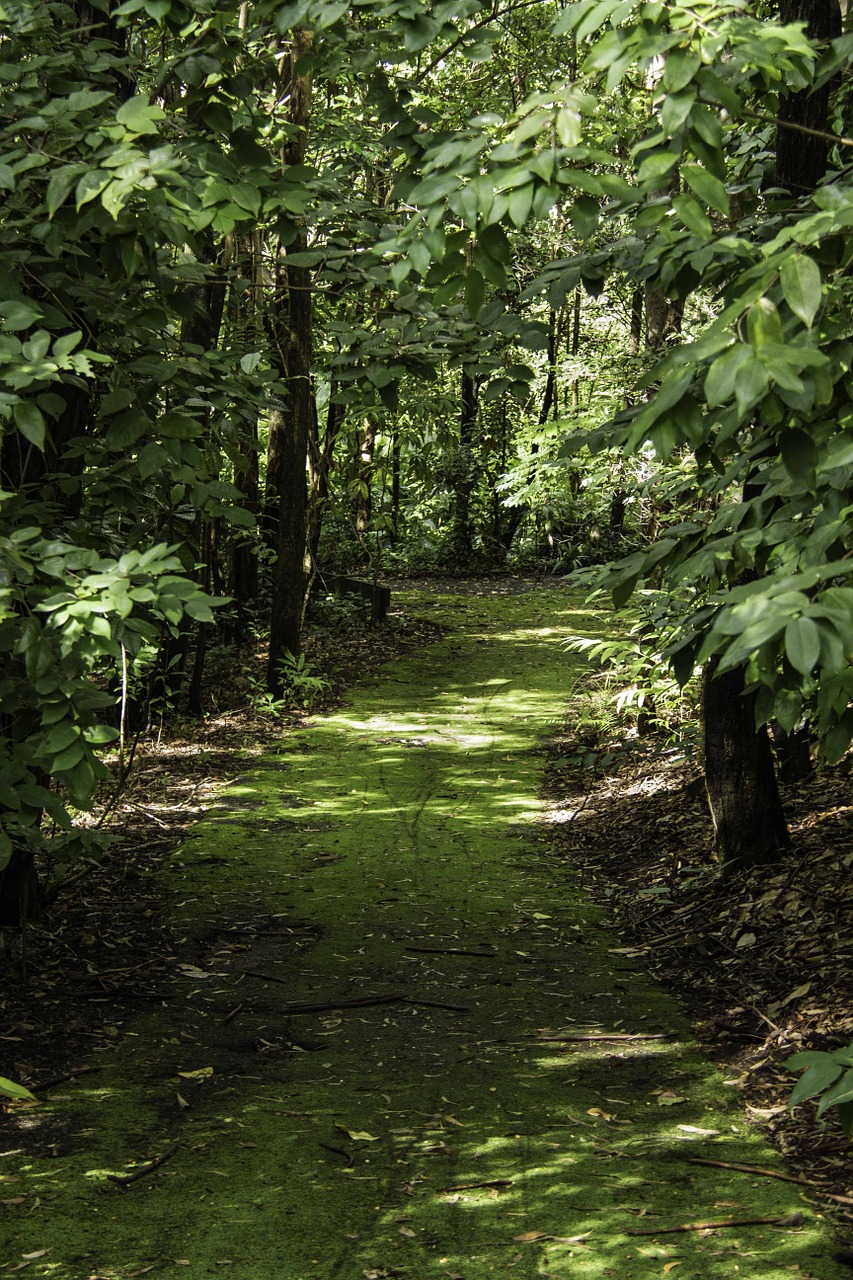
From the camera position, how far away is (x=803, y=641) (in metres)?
1.65

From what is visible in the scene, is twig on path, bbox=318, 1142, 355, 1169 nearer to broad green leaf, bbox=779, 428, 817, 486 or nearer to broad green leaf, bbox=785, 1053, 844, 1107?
broad green leaf, bbox=785, 1053, 844, 1107

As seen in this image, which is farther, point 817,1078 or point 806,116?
point 806,116

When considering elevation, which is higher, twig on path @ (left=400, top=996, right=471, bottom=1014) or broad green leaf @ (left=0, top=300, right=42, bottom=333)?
broad green leaf @ (left=0, top=300, right=42, bottom=333)

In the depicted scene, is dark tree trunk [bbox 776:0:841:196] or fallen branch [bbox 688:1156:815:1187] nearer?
fallen branch [bbox 688:1156:815:1187]

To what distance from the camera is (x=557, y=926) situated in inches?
206

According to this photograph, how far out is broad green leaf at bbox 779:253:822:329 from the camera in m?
1.82

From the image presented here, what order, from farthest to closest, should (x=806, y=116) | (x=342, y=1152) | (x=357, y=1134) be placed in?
(x=806, y=116)
(x=357, y=1134)
(x=342, y=1152)

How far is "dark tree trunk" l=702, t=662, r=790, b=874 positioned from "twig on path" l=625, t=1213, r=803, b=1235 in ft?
7.79

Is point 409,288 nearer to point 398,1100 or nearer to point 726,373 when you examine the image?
point 726,373

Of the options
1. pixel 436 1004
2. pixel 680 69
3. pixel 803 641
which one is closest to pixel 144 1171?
pixel 436 1004

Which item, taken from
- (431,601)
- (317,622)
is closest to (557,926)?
(317,622)

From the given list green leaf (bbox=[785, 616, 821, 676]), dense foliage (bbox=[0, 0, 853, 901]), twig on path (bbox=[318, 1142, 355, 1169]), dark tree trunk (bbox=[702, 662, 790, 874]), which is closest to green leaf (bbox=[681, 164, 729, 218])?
dense foliage (bbox=[0, 0, 853, 901])

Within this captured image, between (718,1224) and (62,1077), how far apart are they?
6.84 ft

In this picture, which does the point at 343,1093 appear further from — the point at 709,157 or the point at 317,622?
the point at 317,622
